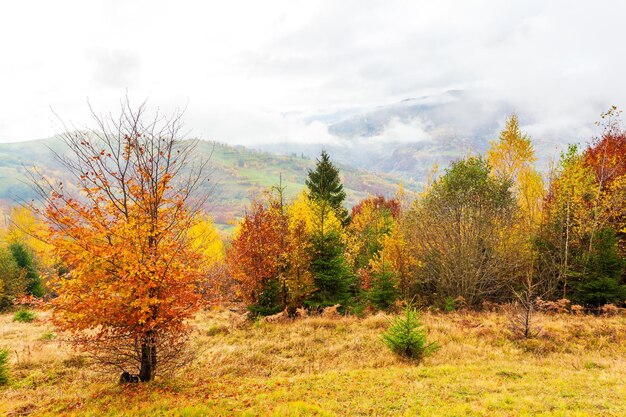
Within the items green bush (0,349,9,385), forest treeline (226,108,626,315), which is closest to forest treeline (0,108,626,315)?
forest treeline (226,108,626,315)

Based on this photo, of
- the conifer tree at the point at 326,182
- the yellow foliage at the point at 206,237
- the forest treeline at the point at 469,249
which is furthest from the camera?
the conifer tree at the point at 326,182

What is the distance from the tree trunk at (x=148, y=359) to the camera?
32.7 ft

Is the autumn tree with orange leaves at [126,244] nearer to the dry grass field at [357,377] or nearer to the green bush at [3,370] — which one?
the dry grass field at [357,377]

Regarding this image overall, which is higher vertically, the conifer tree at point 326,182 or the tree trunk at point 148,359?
the conifer tree at point 326,182

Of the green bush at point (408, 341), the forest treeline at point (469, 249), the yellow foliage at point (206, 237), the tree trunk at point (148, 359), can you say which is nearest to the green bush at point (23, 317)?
the forest treeline at point (469, 249)

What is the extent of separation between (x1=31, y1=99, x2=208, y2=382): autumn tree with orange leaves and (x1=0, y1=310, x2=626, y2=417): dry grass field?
1.44m

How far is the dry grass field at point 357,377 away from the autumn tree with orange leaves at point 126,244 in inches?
56.8

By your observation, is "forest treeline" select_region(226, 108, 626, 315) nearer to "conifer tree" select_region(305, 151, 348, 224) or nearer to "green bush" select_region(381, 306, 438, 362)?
"green bush" select_region(381, 306, 438, 362)

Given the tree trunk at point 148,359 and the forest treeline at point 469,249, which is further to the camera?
the forest treeline at point 469,249

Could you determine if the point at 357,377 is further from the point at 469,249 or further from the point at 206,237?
the point at 206,237

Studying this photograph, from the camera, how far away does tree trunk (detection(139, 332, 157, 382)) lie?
9.95 m

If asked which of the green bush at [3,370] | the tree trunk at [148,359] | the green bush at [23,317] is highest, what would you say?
the tree trunk at [148,359]

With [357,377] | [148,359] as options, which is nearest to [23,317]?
[148,359]

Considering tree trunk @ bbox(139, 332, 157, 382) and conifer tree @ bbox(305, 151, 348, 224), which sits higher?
conifer tree @ bbox(305, 151, 348, 224)
